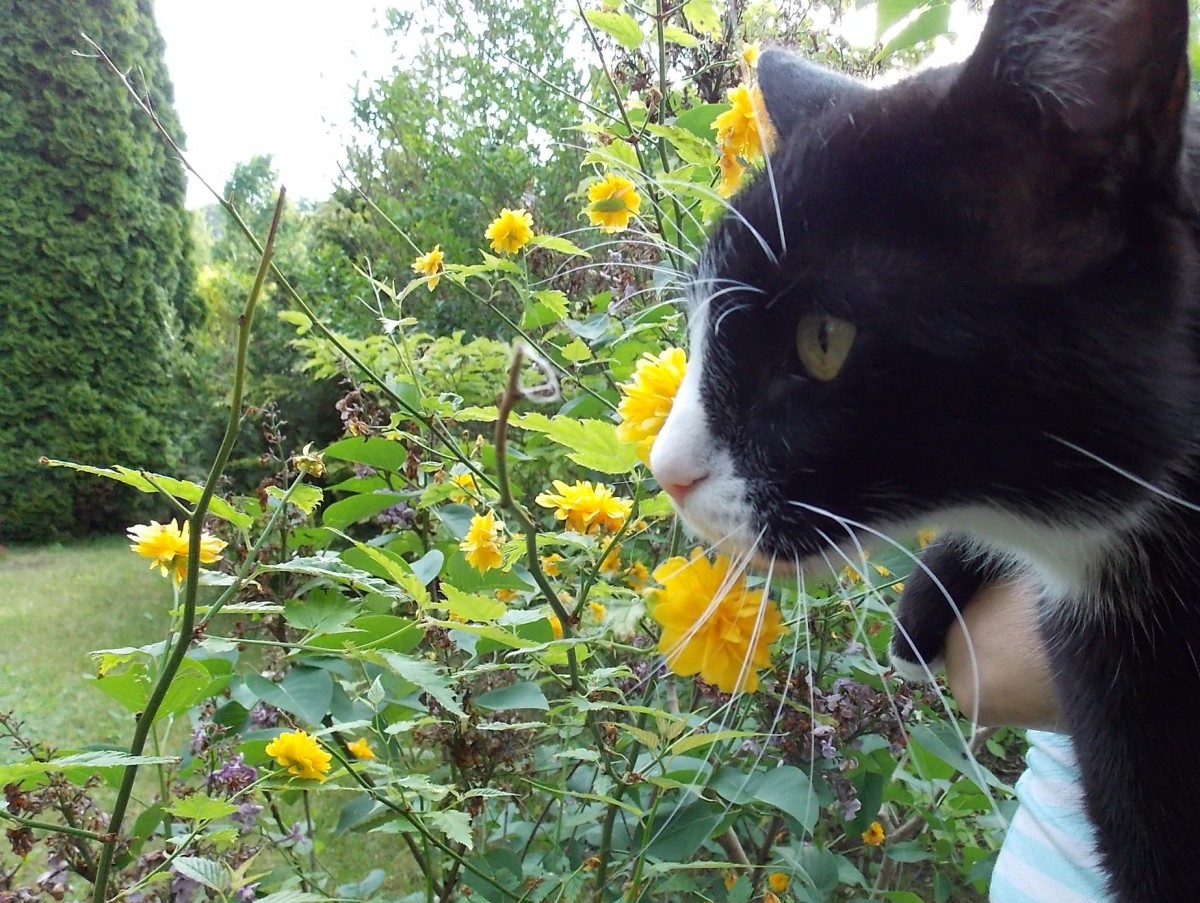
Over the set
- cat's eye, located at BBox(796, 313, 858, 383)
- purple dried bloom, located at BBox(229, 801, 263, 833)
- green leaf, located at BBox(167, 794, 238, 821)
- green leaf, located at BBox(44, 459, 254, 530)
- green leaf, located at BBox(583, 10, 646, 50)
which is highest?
green leaf, located at BBox(583, 10, 646, 50)

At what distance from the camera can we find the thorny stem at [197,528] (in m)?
0.45

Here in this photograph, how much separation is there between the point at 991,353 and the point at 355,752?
2.48ft

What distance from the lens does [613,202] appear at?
92 cm

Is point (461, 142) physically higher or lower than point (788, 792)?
higher

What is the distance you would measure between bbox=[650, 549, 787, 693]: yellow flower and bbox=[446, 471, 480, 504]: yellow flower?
40 centimetres

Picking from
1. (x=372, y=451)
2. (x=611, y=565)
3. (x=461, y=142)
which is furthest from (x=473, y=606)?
(x=461, y=142)

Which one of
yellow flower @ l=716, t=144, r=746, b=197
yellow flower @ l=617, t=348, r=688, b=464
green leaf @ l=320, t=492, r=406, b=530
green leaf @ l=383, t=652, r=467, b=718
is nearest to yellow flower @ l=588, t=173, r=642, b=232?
yellow flower @ l=716, t=144, r=746, b=197

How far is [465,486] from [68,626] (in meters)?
3.60

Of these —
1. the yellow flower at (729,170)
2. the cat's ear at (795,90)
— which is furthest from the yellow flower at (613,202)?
the cat's ear at (795,90)

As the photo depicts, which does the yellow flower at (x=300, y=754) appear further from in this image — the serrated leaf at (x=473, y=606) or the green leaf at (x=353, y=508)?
the green leaf at (x=353, y=508)

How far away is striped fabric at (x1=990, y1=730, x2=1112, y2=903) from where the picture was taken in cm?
81

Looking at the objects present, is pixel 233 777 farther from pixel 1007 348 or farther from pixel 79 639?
pixel 79 639

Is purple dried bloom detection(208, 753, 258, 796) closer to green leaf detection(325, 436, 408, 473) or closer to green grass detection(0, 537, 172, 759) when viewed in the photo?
green leaf detection(325, 436, 408, 473)

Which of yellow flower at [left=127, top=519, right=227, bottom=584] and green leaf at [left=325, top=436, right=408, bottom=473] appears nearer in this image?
yellow flower at [left=127, top=519, right=227, bottom=584]
